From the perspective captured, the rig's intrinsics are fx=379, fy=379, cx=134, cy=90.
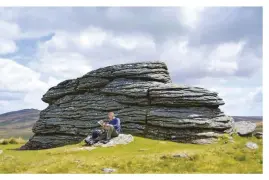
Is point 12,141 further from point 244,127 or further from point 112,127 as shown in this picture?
point 244,127

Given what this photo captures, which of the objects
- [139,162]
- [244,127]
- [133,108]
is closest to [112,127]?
[139,162]

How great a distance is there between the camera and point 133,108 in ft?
136

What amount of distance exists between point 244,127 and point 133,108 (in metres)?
12.3

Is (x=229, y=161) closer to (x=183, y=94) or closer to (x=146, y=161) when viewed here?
(x=146, y=161)

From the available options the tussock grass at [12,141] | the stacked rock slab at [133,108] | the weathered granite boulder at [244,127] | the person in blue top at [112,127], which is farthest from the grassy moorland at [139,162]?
the tussock grass at [12,141]

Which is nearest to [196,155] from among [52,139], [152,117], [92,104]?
[152,117]

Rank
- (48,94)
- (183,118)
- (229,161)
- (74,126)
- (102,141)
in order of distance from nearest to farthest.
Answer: (229,161), (102,141), (183,118), (74,126), (48,94)

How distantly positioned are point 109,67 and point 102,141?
13405 millimetres

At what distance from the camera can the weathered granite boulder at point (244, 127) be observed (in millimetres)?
40000

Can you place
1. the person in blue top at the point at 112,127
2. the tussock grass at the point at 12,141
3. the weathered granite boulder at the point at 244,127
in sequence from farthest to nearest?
1. the tussock grass at the point at 12,141
2. the weathered granite boulder at the point at 244,127
3. the person in blue top at the point at 112,127

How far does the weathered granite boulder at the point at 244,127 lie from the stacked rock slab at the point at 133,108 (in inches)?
53.6

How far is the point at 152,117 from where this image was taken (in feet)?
131

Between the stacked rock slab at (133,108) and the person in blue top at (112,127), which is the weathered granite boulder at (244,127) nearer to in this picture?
the stacked rock slab at (133,108)

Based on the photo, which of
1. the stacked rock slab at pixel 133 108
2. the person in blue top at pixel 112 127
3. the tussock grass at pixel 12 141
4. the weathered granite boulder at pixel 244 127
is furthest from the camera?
the tussock grass at pixel 12 141
